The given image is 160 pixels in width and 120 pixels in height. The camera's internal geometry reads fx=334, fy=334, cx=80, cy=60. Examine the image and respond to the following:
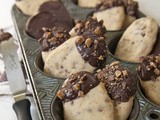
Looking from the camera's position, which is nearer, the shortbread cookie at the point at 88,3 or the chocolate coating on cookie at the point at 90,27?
the chocolate coating on cookie at the point at 90,27

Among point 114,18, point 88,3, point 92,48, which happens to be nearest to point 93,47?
point 92,48

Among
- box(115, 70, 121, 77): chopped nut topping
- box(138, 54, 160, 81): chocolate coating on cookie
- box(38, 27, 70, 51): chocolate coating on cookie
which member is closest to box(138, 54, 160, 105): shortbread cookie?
box(138, 54, 160, 81): chocolate coating on cookie

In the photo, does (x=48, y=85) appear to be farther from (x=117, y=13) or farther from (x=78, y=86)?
(x=117, y=13)

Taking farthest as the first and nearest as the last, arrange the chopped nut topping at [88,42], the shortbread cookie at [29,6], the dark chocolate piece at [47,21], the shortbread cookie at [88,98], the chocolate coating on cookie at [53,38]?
the shortbread cookie at [29,6], the dark chocolate piece at [47,21], the chocolate coating on cookie at [53,38], the chopped nut topping at [88,42], the shortbread cookie at [88,98]

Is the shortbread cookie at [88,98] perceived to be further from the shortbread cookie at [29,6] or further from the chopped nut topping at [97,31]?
the shortbread cookie at [29,6]

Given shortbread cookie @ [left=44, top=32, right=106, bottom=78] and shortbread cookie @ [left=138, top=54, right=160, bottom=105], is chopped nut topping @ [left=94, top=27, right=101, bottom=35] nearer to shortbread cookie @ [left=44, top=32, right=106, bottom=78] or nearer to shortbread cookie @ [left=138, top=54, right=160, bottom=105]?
shortbread cookie @ [left=44, top=32, right=106, bottom=78]

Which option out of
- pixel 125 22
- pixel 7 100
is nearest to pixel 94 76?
pixel 7 100

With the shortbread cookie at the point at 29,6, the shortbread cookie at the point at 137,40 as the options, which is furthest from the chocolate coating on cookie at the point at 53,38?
the shortbread cookie at the point at 29,6
